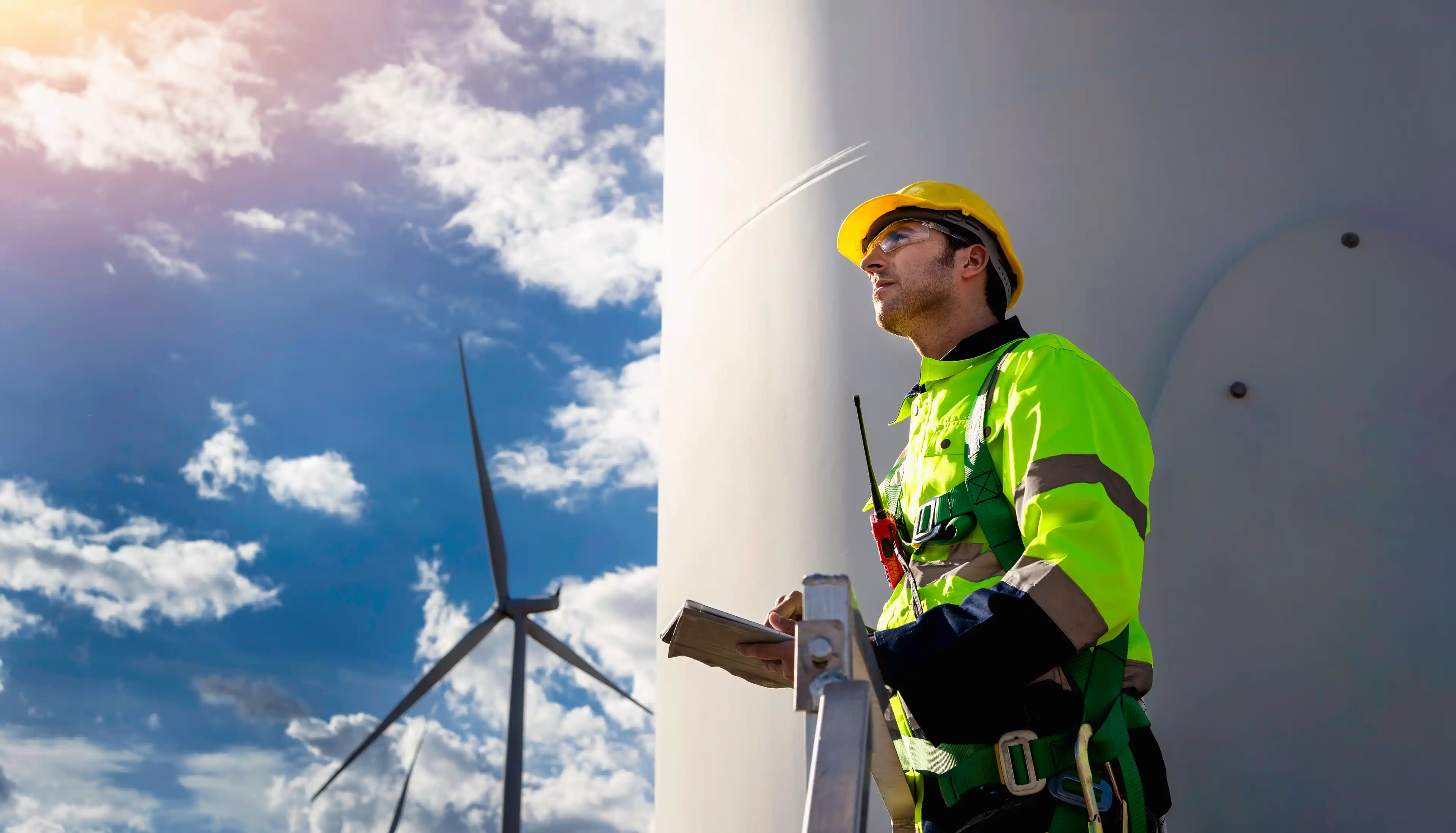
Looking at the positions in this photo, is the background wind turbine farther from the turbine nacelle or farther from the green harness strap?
the green harness strap

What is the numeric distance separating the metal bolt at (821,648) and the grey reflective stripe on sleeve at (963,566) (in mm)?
1005

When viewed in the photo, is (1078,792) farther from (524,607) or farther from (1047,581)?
(524,607)

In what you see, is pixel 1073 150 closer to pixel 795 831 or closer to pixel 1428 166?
pixel 1428 166

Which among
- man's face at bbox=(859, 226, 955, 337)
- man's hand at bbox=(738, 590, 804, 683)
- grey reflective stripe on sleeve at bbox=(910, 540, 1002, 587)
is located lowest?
man's hand at bbox=(738, 590, 804, 683)

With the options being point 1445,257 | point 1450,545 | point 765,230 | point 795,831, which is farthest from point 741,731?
point 1445,257

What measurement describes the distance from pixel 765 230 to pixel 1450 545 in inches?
112

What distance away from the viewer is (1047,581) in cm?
229

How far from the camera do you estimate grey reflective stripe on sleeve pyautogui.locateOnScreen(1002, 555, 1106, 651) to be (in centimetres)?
228

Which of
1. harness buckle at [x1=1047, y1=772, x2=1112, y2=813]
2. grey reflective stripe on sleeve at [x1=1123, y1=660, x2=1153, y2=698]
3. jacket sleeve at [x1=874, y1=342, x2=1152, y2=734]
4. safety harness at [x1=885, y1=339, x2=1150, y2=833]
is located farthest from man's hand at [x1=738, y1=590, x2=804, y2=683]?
grey reflective stripe on sleeve at [x1=1123, y1=660, x2=1153, y2=698]

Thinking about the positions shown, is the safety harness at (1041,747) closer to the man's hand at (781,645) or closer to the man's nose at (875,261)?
the man's hand at (781,645)

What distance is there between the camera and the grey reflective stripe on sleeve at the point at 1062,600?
228 centimetres

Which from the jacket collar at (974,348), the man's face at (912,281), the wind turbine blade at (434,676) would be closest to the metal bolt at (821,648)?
the jacket collar at (974,348)

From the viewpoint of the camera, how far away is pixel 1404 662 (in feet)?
11.2

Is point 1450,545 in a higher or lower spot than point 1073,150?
lower
